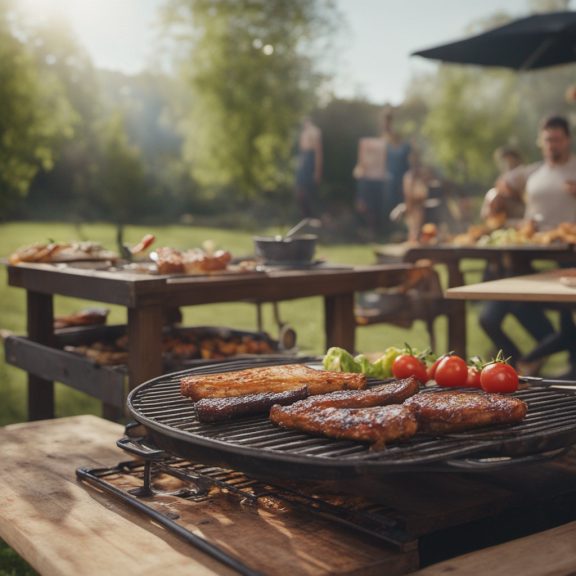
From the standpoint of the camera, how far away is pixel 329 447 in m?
1.74

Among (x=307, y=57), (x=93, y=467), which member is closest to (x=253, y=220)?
(x=307, y=57)

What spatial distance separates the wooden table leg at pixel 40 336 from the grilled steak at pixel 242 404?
8.53 ft

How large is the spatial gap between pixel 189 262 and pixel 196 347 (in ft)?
2.44

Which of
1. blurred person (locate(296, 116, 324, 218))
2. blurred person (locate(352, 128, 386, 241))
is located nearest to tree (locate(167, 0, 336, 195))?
blurred person (locate(296, 116, 324, 218))

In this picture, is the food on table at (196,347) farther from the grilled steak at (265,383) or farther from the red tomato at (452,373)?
the red tomato at (452,373)

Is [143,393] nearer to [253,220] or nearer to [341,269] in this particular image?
[341,269]

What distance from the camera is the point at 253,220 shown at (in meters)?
26.5

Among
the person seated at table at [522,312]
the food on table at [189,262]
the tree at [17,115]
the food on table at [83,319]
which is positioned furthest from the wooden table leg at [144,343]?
the tree at [17,115]

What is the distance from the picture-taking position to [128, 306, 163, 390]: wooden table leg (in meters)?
3.18

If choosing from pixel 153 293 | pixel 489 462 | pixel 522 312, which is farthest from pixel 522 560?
pixel 522 312

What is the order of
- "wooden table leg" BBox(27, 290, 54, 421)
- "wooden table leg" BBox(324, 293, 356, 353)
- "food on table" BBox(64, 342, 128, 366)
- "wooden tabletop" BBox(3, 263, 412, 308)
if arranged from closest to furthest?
"wooden tabletop" BBox(3, 263, 412, 308)
"food on table" BBox(64, 342, 128, 366)
"wooden table leg" BBox(324, 293, 356, 353)
"wooden table leg" BBox(27, 290, 54, 421)

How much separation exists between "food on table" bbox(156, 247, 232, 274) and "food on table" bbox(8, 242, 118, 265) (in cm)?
56

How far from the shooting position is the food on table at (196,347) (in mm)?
3916

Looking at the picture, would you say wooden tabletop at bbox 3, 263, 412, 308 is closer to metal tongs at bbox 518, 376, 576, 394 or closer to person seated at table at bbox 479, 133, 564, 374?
metal tongs at bbox 518, 376, 576, 394
